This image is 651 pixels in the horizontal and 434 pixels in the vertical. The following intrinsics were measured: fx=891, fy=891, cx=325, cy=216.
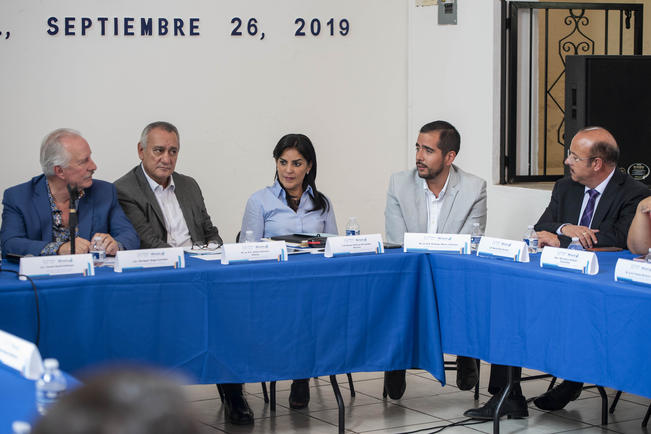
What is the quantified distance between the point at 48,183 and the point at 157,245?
556 millimetres

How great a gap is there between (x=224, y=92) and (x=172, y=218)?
187cm

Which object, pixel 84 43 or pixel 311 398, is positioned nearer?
pixel 311 398

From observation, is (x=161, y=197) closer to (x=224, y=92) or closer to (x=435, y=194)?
(x=435, y=194)

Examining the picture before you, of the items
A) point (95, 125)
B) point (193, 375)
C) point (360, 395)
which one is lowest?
point (360, 395)

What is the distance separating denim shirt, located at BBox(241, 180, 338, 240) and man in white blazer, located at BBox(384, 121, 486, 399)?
394mm

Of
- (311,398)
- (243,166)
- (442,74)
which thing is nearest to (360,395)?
(311,398)

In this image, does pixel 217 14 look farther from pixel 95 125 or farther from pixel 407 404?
pixel 407 404

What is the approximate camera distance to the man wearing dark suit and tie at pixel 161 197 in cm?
400

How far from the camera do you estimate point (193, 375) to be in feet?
10.3

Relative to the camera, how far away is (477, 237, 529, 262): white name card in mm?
3334

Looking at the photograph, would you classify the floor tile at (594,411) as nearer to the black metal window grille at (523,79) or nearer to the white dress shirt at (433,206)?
the white dress shirt at (433,206)

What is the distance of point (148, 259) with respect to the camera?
313 centimetres

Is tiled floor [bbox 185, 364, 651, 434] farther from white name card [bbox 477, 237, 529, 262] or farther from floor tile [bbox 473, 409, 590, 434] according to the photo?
white name card [bbox 477, 237, 529, 262]

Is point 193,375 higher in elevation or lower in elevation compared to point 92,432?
lower
